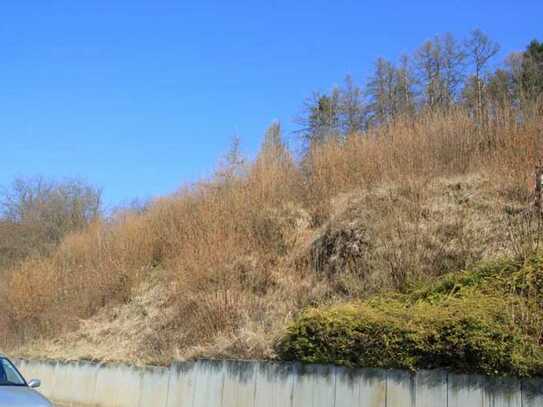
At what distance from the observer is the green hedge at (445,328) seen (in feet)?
27.5

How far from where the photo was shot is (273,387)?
10922mm

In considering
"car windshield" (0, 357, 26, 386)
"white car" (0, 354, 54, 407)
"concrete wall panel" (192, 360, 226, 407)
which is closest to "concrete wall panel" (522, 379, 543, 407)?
"concrete wall panel" (192, 360, 226, 407)

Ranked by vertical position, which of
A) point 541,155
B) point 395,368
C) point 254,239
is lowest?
point 395,368

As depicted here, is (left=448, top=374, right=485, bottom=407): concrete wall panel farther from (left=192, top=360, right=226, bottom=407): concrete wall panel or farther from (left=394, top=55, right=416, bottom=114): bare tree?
(left=394, top=55, right=416, bottom=114): bare tree

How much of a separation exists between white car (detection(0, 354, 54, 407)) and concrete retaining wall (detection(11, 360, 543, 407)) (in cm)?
315

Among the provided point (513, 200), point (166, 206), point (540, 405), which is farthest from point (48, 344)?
point (540, 405)

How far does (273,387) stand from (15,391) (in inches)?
160

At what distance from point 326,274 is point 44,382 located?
8567mm

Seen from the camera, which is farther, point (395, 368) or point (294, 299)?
point (294, 299)

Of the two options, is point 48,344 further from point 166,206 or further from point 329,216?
point 329,216

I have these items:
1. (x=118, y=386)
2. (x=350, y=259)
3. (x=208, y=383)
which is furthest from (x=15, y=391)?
(x=350, y=259)

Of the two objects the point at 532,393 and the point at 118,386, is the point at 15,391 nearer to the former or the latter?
the point at 118,386

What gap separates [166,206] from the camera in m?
22.8

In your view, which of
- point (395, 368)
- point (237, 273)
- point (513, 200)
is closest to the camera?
point (395, 368)
